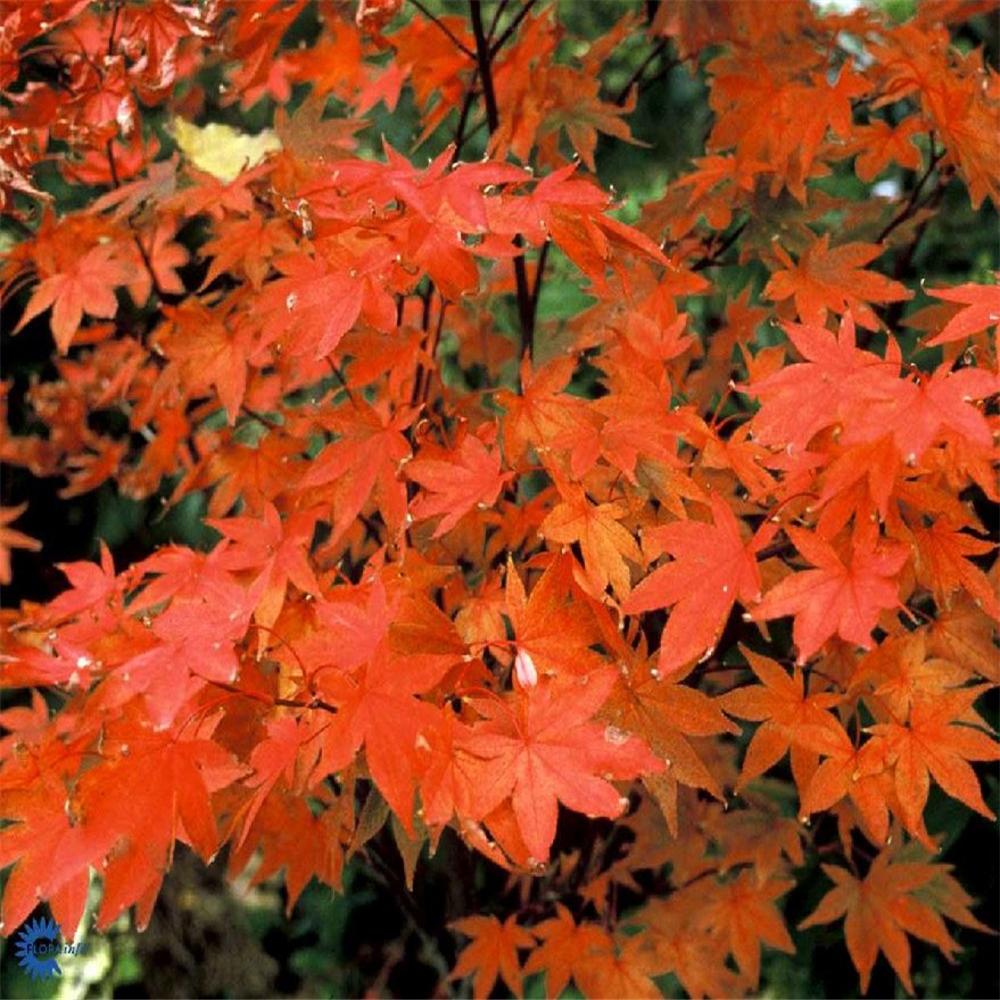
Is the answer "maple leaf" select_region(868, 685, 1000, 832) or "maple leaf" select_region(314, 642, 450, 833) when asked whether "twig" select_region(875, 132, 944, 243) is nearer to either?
"maple leaf" select_region(868, 685, 1000, 832)

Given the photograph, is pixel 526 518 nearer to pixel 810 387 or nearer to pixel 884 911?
pixel 810 387

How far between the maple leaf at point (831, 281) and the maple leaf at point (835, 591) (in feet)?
1.27

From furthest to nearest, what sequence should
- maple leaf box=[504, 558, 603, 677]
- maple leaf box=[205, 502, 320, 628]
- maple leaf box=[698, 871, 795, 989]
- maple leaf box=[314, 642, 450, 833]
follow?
maple leaf box=[698, 871, 795, 989]
maple leaf box=[205, 502, 320, 628]
maple leaf box=[504, 558, 603, 677]
maple leaf box=[314, 642, 450, 833]

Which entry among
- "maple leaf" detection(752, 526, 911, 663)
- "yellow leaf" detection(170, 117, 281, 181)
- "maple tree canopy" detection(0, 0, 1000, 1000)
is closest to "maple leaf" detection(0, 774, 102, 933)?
"maple tree canopy" detection(0, 0, 1000, 1000)

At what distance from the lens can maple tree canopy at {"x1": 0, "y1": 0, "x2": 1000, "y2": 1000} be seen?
914mm

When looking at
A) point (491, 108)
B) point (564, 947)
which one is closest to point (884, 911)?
point (564, 947)

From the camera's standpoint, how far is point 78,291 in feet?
4.65

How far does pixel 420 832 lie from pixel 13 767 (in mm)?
405

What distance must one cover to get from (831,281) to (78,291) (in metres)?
0.89

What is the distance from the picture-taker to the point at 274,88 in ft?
6.14

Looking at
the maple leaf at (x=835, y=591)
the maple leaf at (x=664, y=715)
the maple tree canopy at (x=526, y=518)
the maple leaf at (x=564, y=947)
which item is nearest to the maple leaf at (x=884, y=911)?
the maple tree canopy at (x=526, y=518)

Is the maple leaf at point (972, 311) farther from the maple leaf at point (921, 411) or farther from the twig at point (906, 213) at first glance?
the twig at point (906, 213)

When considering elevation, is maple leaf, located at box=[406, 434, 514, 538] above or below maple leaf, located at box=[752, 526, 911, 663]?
below

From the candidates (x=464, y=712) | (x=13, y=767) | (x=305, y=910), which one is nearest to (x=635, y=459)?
(x=464, y=712)
